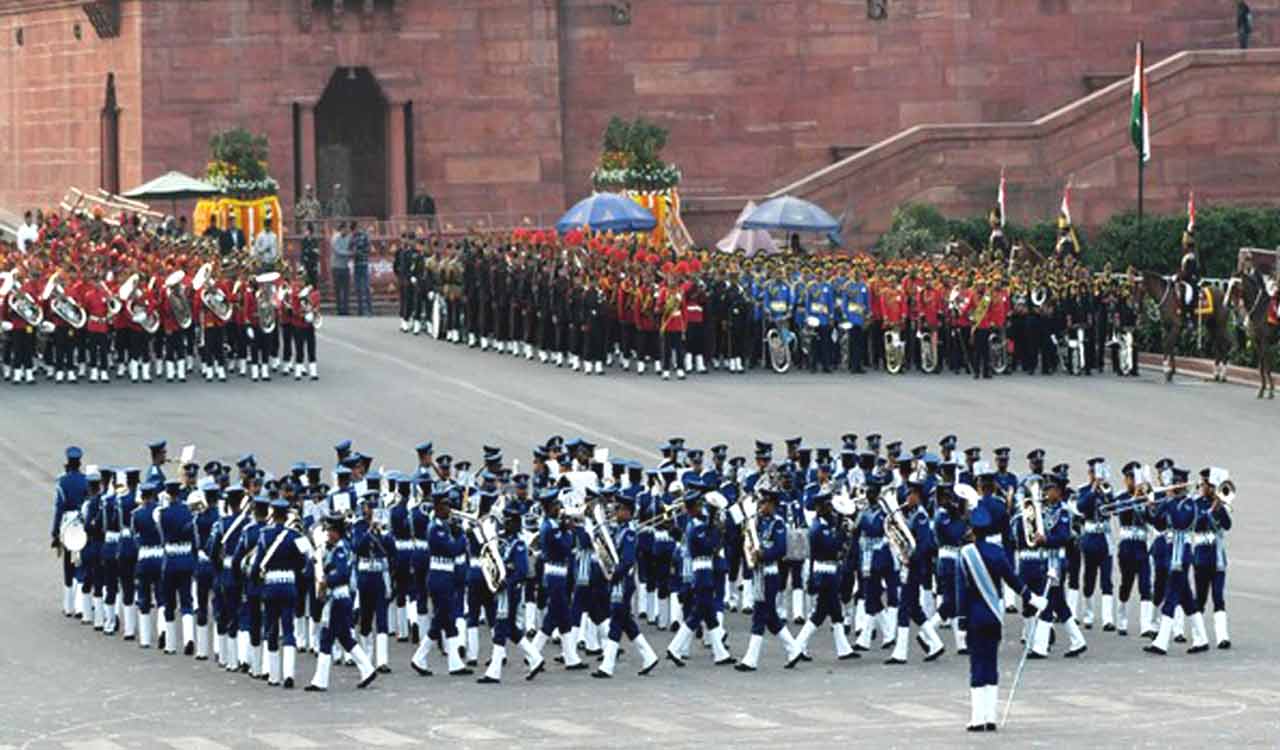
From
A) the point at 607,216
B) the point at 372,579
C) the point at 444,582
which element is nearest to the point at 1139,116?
the point at 607,216

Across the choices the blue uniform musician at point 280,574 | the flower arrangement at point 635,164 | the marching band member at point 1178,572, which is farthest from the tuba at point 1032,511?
the flower arrangement at point 635,164

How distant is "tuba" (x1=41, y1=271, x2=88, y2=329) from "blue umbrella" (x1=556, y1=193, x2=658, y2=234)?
998cm

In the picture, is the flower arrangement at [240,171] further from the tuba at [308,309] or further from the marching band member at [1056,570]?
the marching band member at [1056,570]

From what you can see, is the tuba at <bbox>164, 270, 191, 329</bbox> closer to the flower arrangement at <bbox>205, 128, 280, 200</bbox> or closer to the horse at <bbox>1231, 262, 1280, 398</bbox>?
the flower arrangement at <bbox>205, 128, 280, 200</bbox>

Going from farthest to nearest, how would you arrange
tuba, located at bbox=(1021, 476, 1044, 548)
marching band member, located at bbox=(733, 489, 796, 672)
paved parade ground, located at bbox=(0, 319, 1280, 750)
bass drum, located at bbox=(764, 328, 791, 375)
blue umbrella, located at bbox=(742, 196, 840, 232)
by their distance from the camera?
blue umbrella, located at bbox=(742, 196, 840, 232) → bass drum, located at bbox=(764, 328, 791, 375) → tuba, located at bbox=(1021, 476, 1044, 548) → marching band member, located at bbox=(733, 489, 796, 672) → paved parade ground, located at bbox=(0, 319, 1280, 750)

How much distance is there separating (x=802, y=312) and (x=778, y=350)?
2.05ft

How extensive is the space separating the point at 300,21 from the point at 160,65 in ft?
8.98

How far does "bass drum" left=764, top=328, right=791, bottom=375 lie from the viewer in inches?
1889

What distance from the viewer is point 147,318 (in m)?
45.3

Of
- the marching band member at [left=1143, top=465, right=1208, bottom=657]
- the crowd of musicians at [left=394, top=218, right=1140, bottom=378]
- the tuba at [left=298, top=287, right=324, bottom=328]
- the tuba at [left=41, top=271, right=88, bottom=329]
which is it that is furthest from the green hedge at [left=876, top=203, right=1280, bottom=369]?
the marching band member at [left=1143, top=465, right=1208, bottom=657]

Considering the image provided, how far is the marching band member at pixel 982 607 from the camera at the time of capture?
25.4 metres

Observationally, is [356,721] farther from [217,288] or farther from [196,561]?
[217,288]

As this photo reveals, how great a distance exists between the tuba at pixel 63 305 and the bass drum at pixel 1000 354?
12569 millimetres

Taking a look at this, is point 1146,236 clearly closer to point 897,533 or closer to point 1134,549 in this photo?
point 1134,549
